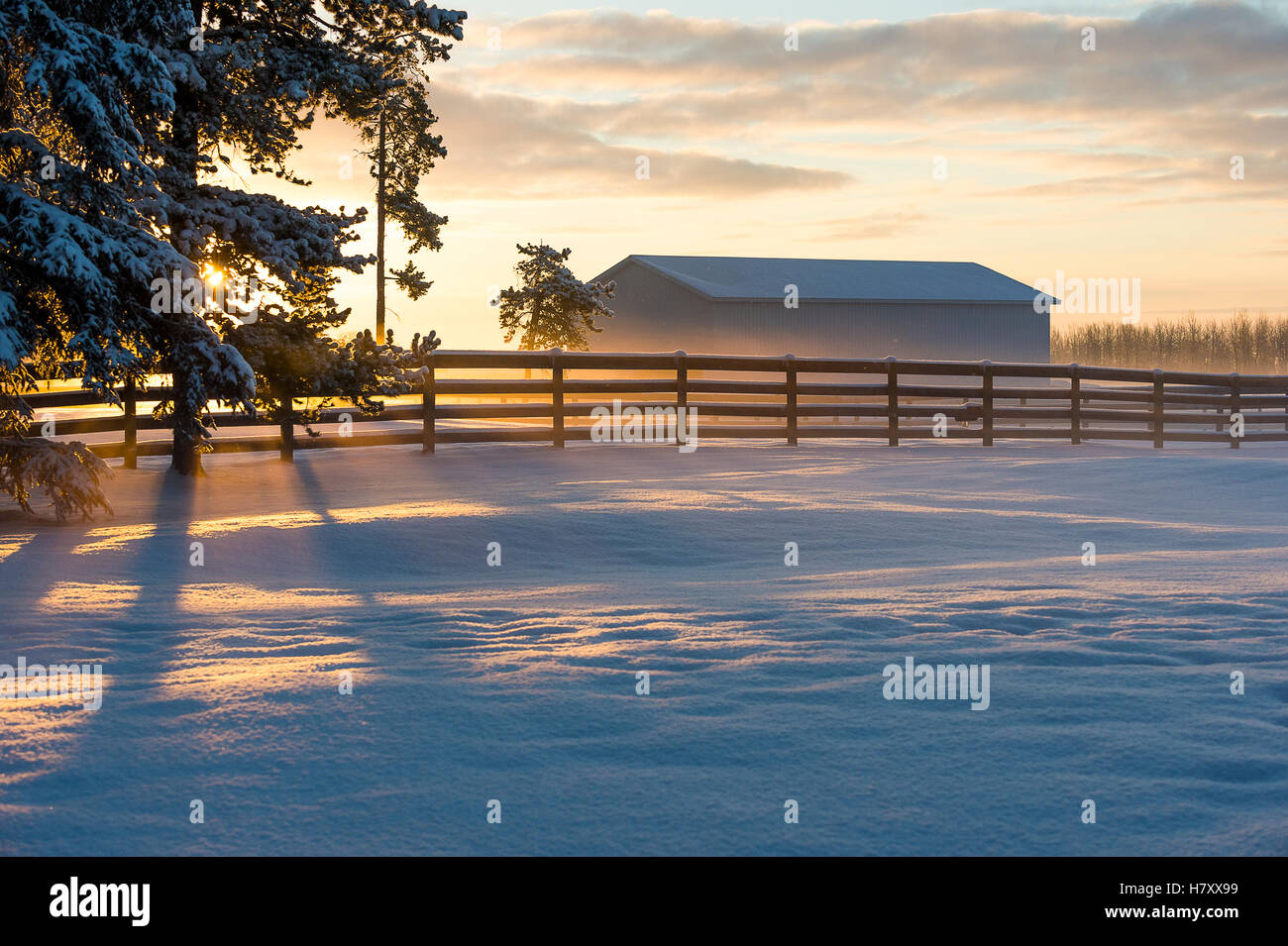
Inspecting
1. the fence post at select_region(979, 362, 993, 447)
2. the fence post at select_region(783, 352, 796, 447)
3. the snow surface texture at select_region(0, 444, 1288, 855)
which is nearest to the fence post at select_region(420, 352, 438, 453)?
the fence post at select_region(783, 352, 796, 447)

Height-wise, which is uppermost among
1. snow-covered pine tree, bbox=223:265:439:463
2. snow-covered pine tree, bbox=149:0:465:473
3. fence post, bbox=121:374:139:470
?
snow-covered pine tree, bbox=149:0:465:473

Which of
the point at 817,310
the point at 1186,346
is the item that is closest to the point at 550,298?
the point at 817,310

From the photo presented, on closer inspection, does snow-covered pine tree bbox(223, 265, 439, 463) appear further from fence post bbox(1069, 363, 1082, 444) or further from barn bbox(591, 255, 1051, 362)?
barn bbox(591, 255, 1051, 362)

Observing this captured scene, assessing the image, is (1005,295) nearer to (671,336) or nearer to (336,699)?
(671,336)

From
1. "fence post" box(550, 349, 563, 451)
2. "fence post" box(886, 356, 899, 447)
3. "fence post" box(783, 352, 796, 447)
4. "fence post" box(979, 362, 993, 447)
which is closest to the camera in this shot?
"fence post" box(550, 349, 563, 451)

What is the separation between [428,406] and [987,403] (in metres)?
9.65

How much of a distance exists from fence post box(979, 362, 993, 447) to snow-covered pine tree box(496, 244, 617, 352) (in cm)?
1948

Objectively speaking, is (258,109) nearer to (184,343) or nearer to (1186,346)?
(184,343)

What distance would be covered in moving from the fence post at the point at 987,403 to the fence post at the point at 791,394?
3.39 meters

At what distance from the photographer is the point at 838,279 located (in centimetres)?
4325

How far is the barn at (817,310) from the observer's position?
131 ft

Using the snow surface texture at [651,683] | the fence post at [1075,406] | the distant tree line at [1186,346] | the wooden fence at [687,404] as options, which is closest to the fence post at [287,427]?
the wooden fence at [687,404]

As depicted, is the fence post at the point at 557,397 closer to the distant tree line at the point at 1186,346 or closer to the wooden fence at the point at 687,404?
the wooden fence at the point at 687,404

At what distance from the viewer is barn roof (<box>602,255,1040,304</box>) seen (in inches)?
1615
